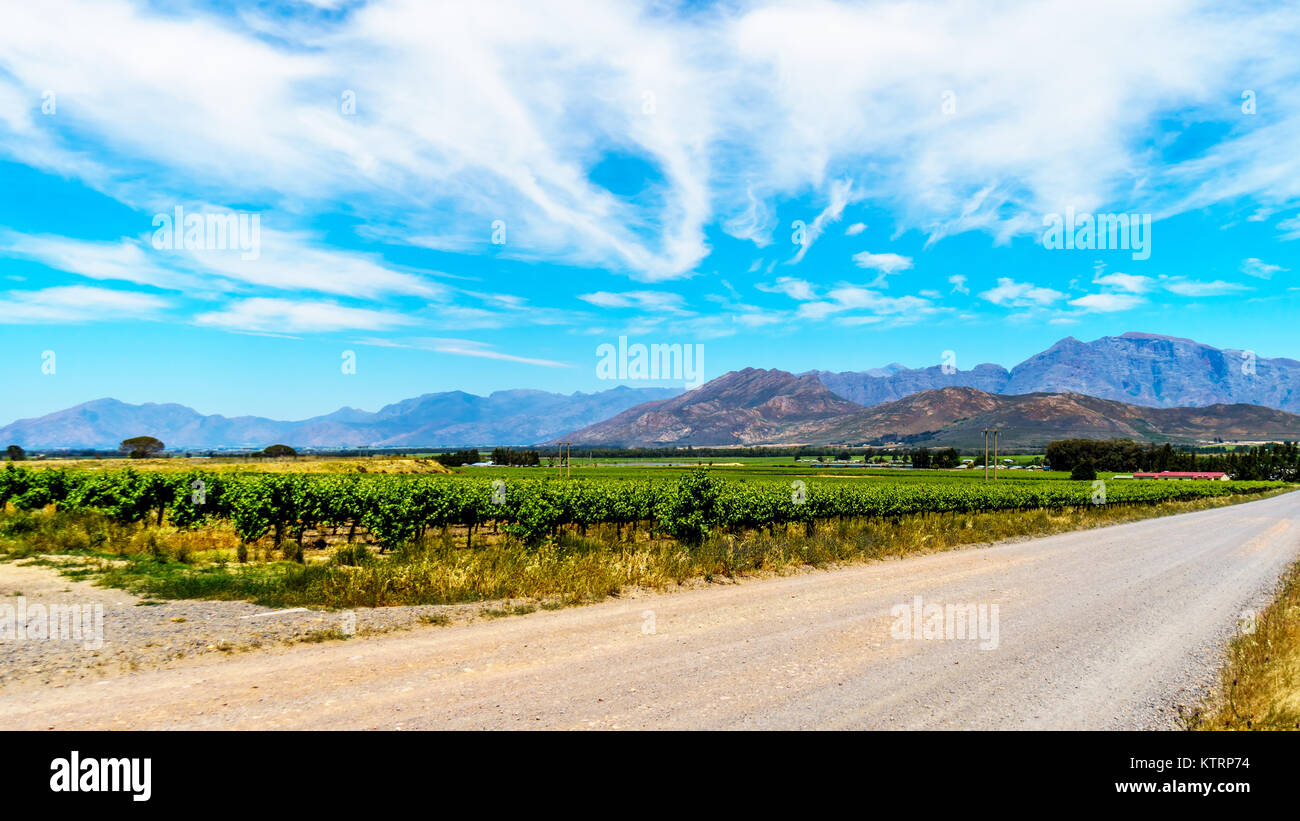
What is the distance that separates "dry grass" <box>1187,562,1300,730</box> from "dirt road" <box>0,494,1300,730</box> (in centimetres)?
35

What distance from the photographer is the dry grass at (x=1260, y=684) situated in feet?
25.1

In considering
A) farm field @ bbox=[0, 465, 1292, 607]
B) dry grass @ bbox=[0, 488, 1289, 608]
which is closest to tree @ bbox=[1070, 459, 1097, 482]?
farm field @ bbox=[0, 465, 1292, 607]

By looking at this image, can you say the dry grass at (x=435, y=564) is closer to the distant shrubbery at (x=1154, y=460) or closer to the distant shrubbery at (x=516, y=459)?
the distant shrubbery at (x=516, y=459)

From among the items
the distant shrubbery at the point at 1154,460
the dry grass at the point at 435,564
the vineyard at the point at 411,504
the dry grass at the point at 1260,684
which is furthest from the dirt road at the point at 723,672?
the distant shrubbery at the point at 1154,460

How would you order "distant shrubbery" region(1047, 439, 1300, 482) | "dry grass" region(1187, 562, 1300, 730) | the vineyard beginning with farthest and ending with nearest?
"distant shrubbery" region(1047, 439, 1300, 482) → the vineyard → "dry grass" region(1187, 562, 1300, 730)

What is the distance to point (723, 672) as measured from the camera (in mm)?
9289

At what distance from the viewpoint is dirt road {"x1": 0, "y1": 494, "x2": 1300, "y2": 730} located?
7477 mm

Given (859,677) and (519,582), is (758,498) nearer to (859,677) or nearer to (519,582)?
(519,582)

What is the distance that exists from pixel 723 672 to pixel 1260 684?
24.8ft

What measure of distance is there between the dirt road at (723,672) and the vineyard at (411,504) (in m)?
8.69

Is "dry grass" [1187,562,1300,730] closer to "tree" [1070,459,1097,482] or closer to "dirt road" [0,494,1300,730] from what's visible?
"dirt road" [0,494,1300,730]

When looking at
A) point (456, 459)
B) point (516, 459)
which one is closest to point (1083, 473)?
point (516, 459)
